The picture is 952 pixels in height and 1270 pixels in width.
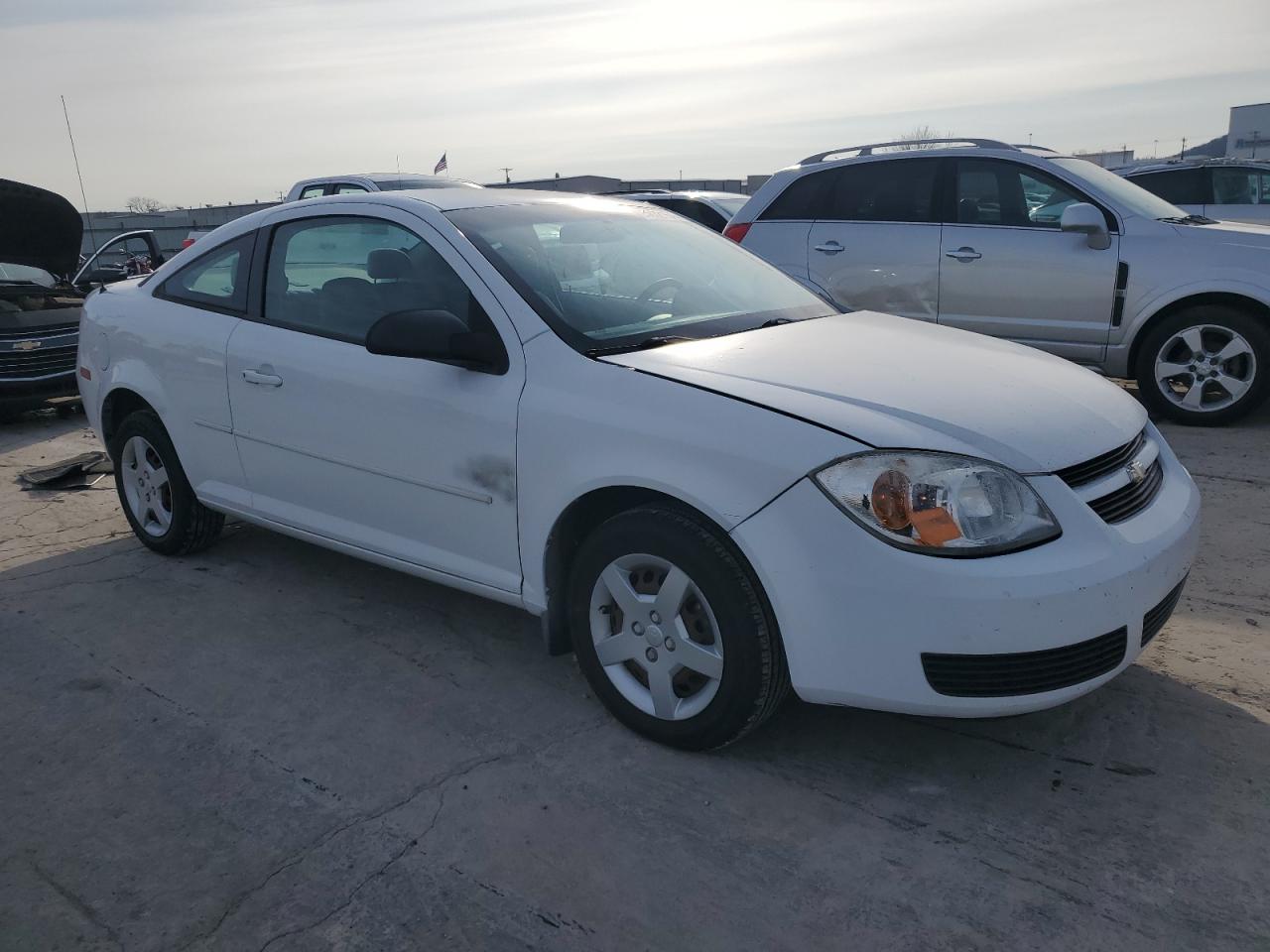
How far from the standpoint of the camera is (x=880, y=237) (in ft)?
24.6

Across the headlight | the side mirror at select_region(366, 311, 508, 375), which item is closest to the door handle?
the side mirror at select_region(366, 311, 508, 375)

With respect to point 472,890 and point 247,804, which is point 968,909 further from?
point 247,804

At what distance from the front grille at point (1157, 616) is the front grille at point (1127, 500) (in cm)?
25

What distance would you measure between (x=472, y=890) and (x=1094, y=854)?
150 cm

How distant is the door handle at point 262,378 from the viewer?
3.97 meters

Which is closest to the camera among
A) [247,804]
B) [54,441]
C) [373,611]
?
[247,804]

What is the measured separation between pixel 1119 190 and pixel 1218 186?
636 centimetres

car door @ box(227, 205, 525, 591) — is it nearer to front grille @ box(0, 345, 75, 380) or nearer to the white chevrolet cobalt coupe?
the white chevrolet cobalt coupe

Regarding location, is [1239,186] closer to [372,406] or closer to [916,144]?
[916,144]

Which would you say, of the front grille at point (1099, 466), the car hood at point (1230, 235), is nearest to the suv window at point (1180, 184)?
the car hood at point (1230, 235)

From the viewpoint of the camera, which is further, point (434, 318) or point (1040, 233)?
point (1040, 233)

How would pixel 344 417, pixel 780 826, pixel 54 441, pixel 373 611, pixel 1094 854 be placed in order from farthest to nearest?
pixel 54 441
pixel 373 611
pixel 344 417
pixel 780 826
pixel 1094 854

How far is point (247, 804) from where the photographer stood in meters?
2.89

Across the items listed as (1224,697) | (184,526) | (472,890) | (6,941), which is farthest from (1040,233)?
(6,941)
